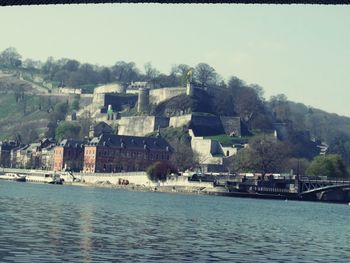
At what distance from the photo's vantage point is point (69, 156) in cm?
13712

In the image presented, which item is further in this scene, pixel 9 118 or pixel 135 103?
pixel 9 118

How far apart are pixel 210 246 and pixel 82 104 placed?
511ft

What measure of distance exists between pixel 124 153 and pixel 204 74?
3652 cm

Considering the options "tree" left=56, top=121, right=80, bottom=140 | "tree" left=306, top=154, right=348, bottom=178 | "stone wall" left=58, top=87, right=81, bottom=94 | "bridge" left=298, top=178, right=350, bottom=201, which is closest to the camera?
"bridge" left=298, top=178, right=350, bottom=201

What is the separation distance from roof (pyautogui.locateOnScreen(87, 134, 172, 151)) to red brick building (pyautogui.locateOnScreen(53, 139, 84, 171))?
571 cm

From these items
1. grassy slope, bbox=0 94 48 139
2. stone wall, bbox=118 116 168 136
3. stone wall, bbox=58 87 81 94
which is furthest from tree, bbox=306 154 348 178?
stone wall, bbox=58 87 81 94

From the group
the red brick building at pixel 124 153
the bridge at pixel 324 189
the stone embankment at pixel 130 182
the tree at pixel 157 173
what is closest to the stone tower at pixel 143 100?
the red brick building at pixel 124 153

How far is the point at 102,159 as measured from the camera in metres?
129

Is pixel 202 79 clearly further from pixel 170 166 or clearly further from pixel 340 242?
pixel 340 242

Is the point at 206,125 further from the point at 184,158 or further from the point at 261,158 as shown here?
the point at 261,158

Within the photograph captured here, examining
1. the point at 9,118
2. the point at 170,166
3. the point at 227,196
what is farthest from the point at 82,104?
the point at 227,196

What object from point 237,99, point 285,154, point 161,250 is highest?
point 237,99

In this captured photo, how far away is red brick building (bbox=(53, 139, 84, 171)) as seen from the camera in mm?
135375

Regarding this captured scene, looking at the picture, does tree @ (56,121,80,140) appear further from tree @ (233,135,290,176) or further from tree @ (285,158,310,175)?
tree @ (285,158,310,175)
